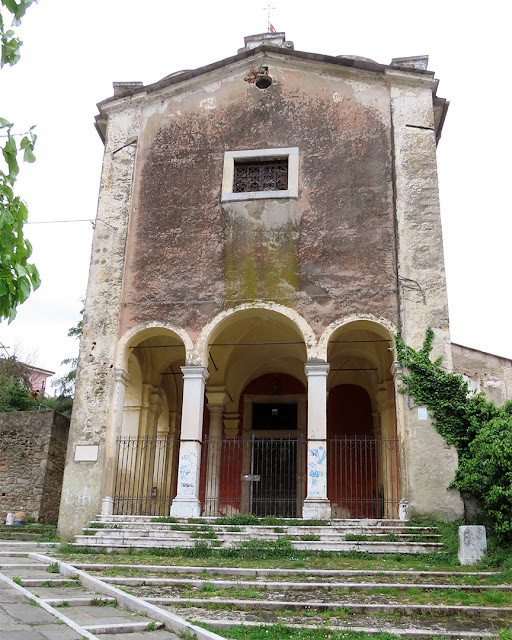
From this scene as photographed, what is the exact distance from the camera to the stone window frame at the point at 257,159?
47.2ft

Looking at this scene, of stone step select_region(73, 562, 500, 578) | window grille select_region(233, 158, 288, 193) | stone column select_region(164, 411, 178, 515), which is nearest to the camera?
stone step select_region(73, 562, 500, 578)

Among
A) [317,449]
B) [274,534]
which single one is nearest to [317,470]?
[317,449]

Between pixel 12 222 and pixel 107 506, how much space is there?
9730 mm

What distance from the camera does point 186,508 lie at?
485 inches

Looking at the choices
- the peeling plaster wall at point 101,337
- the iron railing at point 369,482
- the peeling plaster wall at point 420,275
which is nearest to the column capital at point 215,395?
the iron railing at point 369,482

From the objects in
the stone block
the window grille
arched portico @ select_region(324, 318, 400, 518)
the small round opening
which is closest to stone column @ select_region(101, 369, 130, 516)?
arched portico @ select_region(324, 318, 400, 518)

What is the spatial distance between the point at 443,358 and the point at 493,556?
3.97 metres

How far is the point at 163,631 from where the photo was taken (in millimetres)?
5398

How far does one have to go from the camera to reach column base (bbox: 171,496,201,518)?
1227cm

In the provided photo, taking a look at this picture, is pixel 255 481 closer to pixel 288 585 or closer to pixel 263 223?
pixel 263 223

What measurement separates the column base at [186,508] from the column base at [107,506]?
4.18ft

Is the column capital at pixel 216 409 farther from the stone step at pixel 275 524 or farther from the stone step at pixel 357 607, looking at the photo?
the stone step at pixel 357 607

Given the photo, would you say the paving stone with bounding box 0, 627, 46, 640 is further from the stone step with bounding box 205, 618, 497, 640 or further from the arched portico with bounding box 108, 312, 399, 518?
the arched portico with bounding box 108, 312, 399, 518

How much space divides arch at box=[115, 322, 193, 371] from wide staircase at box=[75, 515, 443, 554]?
335 cm
